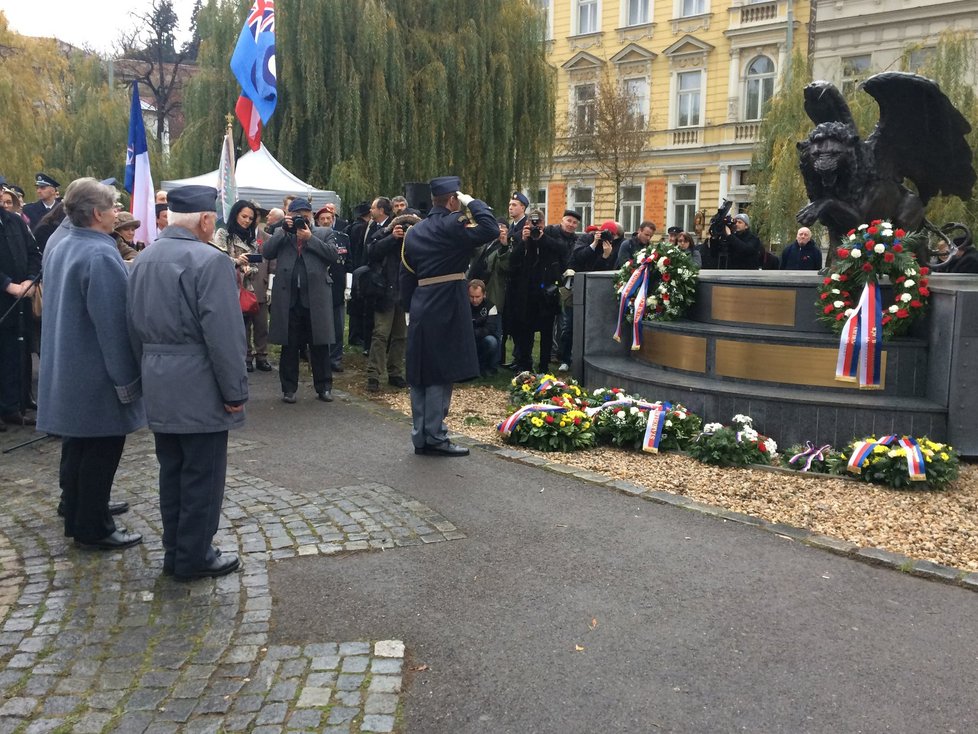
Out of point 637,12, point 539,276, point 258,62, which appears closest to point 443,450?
point 539,276

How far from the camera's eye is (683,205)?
121 feet

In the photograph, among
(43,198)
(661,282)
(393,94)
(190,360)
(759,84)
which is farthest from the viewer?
(759,84)

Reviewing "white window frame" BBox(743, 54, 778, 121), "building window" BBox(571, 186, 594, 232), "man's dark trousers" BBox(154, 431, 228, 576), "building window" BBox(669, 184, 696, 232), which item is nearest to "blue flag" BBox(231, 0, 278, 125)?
"man's dark trousers" BBox(154, 431, 228, 576)

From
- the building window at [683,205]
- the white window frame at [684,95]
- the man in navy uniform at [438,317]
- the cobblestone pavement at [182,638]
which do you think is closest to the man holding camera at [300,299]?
the man in navy uniform at [438,317]

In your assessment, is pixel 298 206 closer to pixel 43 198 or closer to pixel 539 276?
pixel 539 276

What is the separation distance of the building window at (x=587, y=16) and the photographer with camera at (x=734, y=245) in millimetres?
29216

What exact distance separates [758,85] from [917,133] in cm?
2777

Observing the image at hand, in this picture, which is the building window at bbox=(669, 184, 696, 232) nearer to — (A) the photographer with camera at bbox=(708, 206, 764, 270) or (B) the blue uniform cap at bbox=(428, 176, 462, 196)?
(A) the photographer with camera at bbox=(708, 206, 764, 270)

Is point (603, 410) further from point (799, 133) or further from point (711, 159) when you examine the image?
point (711, 159)

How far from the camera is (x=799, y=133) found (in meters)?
22.5

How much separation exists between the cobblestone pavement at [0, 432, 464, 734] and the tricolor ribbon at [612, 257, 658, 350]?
407 centimetres

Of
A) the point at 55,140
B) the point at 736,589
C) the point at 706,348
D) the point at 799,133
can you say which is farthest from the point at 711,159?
the point at 736,589

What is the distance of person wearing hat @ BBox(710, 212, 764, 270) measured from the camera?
1243 centimetres

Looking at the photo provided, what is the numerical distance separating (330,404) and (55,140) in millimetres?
23694
